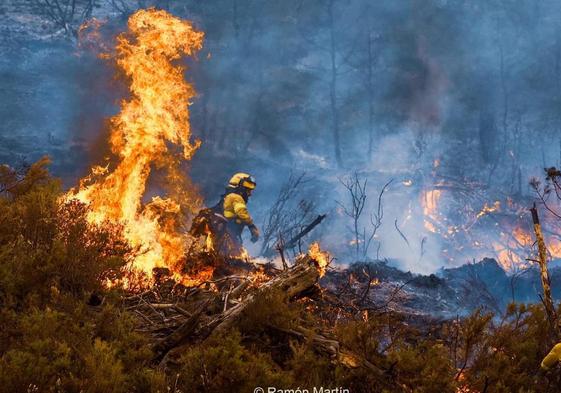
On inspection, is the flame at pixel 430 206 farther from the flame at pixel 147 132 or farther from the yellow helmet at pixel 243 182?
the flame at pixel 147 132

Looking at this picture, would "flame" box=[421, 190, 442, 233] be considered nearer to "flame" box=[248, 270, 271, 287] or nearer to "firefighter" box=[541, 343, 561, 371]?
"flame" box=[248, 270, 271, 287]

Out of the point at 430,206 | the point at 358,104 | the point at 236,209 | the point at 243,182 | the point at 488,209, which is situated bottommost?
the point at 236,209

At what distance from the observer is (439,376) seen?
3010mm

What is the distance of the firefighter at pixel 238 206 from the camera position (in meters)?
9.94

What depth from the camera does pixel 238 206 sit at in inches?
391

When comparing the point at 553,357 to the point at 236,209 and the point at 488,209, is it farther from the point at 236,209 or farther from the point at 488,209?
the point at 488,209

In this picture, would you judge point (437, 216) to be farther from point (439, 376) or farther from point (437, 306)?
point (439, 376)

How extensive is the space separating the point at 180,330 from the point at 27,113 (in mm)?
30407

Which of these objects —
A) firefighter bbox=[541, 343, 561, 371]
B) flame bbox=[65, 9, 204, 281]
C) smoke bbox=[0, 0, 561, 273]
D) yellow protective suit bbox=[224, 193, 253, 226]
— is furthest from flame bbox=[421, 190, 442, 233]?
firefighter bbox=[541, 343, 561, 371]

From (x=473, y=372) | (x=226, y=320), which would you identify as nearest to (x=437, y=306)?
(x=473, y=372)

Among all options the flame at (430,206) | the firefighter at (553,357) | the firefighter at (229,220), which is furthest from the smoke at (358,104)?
the firefighter at (553,357)

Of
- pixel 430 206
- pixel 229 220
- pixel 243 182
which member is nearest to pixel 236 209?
pixel 229 220

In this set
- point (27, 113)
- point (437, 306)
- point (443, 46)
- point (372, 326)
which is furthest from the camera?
point (443, 46)

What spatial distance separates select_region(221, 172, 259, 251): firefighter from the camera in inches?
391
